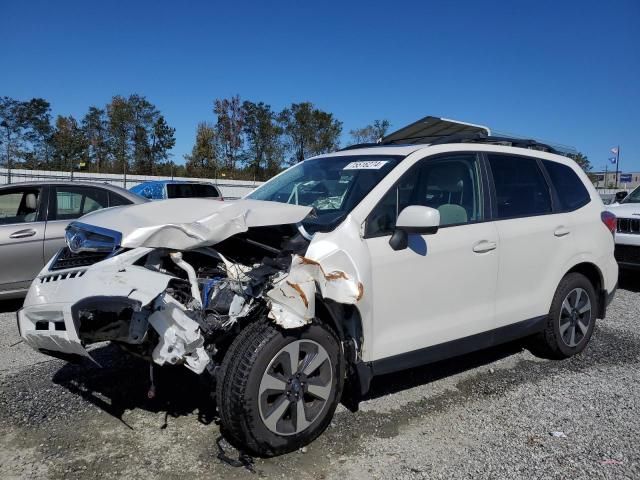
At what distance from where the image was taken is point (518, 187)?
4160mm

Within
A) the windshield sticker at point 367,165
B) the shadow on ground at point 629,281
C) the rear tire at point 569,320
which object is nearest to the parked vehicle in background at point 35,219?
the windshield sticker at point 367,165

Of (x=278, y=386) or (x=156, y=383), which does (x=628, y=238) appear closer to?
(x=278, y=386)

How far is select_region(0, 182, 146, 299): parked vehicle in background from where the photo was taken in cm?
569

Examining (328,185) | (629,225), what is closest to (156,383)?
(328,185)

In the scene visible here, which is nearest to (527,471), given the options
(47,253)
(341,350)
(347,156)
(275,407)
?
(341,350)

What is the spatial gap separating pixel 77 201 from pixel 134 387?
348cm

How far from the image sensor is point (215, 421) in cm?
334

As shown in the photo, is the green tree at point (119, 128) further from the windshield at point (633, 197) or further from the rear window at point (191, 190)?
the windshield at point (633, 197)

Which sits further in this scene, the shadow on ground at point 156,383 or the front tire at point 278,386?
the shadow on ground at point 156,383

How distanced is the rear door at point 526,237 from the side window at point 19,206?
17.0 ft

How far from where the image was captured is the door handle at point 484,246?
3625mm

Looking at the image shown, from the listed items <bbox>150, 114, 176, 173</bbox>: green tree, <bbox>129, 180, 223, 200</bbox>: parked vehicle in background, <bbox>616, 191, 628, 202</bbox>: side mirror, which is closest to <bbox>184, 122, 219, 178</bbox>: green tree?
<bbox>150, 114, 176, 173</bbox>: green tree

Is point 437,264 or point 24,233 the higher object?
point 24,233

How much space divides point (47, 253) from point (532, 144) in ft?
17.4
